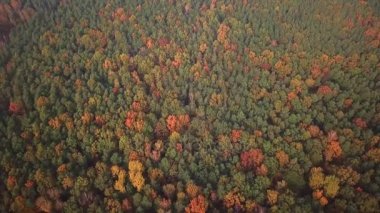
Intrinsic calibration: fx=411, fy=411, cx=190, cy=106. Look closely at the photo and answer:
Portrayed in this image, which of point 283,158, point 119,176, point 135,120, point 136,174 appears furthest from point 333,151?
point 119,176

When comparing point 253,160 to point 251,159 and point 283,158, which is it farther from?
point 283,158

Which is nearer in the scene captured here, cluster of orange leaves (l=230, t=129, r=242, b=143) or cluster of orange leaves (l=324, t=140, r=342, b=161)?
cluster of orange leaves (l=324, t=140, r=342, b=161)

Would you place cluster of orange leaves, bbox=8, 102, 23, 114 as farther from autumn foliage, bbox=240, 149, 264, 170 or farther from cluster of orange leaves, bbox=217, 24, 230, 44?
cluster of orange leaves, bbox=217, 24, 230, 44

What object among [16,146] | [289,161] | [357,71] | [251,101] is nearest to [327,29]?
[357,71]

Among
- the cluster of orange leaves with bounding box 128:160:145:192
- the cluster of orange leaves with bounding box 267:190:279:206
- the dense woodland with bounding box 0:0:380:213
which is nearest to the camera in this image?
the cluster of orange leaves with bounding box 267:190:279:206

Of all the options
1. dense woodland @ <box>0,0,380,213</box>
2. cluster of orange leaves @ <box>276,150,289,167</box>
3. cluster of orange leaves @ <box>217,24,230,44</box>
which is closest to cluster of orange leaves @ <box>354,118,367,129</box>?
dense woodland @ <box>0,0,380,213</box>

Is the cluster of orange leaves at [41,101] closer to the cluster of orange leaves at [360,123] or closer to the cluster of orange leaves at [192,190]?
the cluster of orange leaves at [192,190]

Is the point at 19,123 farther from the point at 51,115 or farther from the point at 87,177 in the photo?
the point at 87,177
